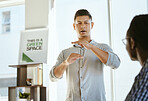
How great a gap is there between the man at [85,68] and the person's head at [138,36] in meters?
0.87

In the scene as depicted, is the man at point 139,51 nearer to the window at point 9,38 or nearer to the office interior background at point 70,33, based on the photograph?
the office interior background at point 70,33

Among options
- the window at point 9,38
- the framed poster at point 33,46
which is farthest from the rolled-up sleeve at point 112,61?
the window at point 9,38

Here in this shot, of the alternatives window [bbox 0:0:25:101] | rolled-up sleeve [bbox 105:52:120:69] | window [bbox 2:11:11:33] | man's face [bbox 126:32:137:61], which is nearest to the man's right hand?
rolled-up sleeve [bbox 105:52:120:69]

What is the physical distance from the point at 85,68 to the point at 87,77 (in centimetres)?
8

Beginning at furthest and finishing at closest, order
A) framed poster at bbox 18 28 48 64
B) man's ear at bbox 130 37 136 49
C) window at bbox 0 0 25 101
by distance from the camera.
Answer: window at bbox 0 0 25 101, framed poster at bbox 18 28 48 64, man's ear at bbox 130 37 136 49

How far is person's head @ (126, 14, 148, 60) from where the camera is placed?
3.99 ft

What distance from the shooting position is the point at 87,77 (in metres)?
2.23

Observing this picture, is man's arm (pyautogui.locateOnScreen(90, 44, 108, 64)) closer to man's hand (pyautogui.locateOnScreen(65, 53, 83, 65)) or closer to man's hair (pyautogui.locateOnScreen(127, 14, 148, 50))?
man's hand (pyautogui.locateOnScreen(65, 53, 83, 65))

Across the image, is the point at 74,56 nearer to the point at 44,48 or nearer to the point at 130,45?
the point at 130,45

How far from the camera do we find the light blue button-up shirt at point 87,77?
2.18 meters

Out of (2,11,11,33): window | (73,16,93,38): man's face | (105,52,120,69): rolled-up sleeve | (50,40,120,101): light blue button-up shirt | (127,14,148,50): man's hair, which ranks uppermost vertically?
(2,11,11,33): window

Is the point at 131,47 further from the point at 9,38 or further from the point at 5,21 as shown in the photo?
the point at 5,21

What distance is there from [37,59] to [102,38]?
0.93 meters

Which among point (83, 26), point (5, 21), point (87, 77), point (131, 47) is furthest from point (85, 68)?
point (5, 21)
